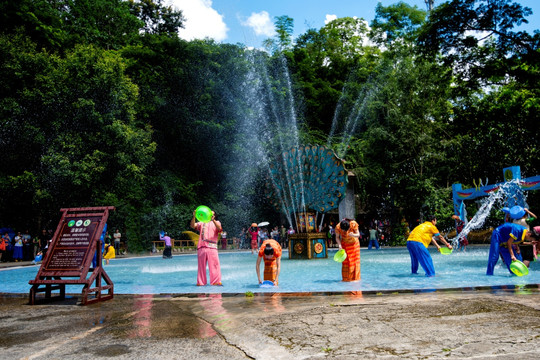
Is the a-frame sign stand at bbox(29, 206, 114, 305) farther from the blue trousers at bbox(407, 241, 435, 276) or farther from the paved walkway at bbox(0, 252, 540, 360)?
the blue trousers at bbox(407, 241, 435, 276)

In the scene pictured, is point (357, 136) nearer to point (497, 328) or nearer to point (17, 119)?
point (17, 119)

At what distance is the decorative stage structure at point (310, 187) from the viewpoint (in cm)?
1827

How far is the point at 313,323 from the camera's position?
5.29m

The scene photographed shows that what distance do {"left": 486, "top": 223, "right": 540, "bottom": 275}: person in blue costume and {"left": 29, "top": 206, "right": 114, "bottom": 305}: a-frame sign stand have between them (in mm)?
8529

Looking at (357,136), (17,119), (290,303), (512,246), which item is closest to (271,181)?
(512,246)

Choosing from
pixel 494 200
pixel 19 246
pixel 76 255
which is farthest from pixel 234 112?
pixel 76 255

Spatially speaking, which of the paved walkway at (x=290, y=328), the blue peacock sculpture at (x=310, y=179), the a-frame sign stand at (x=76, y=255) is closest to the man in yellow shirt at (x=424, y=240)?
the paved walkway at (x=290, y=328)

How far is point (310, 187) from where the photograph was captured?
739 inches

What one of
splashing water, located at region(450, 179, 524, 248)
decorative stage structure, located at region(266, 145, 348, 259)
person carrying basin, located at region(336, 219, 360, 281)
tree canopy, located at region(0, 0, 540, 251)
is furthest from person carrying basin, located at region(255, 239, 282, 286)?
tree canopy, located at region(0, 0, 540, 251)

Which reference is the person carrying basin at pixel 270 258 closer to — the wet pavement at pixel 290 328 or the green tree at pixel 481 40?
the wet pavement at pixel 290 328

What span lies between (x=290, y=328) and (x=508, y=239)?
7.21 meters

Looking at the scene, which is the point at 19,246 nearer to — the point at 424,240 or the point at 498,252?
the point at 424,240

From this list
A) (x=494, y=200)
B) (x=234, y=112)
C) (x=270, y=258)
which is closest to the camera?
(x=270, y=258)

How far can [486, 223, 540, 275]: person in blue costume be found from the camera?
9.65 meters
